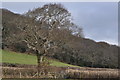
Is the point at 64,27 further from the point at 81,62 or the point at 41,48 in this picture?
the point at 81,62

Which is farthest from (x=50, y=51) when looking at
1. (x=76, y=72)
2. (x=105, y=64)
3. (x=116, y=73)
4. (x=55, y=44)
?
(x=105, y=64)

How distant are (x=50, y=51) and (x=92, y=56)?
68.4ft

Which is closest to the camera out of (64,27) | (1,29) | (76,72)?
(76,72)

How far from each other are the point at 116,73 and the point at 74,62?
2867 cm

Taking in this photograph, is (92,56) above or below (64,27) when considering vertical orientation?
below

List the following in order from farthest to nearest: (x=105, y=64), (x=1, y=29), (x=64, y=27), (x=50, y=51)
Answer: (x=105, y=64) → (x=1, y=29) → (x=50, y=51) → (x=64, y=27)

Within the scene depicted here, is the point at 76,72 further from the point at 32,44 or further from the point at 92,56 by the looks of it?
the point at 92,56

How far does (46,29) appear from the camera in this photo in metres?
27.6

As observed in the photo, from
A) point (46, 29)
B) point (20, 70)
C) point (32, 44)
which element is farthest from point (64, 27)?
point (20, 70)

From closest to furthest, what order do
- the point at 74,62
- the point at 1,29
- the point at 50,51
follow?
the point at 50,51 → the point at 1,29 → the point at 74,62

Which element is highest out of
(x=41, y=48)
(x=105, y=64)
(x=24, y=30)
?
(x=24, y=30)

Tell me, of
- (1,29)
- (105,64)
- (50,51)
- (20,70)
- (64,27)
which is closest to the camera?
(20,70)

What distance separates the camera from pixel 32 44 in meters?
27.6

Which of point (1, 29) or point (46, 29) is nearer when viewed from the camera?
point (46, 29)
